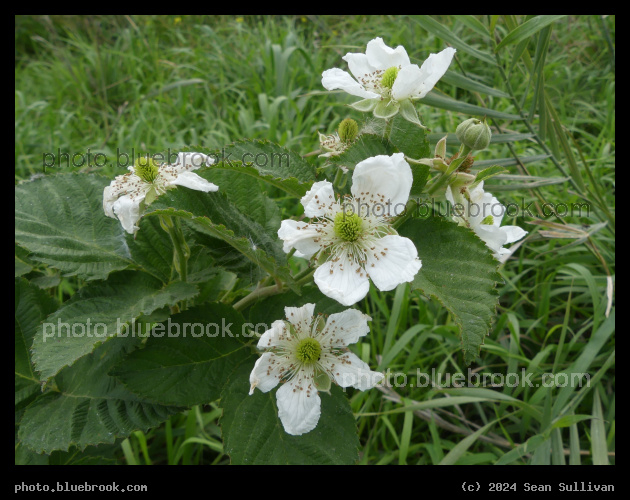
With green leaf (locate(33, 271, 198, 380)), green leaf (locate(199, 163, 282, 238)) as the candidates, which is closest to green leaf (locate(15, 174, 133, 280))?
green leaf (locate(33, 271, 198, 380))

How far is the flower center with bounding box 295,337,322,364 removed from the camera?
1.14 meters

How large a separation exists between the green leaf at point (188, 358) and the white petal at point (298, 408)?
15 cm

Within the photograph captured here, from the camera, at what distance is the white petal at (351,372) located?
109 cm

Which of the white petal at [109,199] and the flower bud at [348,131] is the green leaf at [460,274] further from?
the white petal at [109,199]

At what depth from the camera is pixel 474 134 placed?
980 mm

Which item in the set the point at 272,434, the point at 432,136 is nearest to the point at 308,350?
the point at 272,434

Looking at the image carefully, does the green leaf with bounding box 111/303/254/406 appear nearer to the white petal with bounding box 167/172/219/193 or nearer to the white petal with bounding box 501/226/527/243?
the white petal with bounding box 167/172/219/193

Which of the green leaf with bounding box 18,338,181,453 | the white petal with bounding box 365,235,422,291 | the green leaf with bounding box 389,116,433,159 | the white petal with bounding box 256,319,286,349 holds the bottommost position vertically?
the green leaf with bounding box 18,338,181,453

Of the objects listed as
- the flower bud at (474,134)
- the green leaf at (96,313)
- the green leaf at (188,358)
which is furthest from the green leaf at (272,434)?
the flower bud at (474,134)

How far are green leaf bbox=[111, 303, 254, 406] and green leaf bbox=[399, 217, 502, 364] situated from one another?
0.40 metres

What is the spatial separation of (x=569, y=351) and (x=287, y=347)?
1325mm
